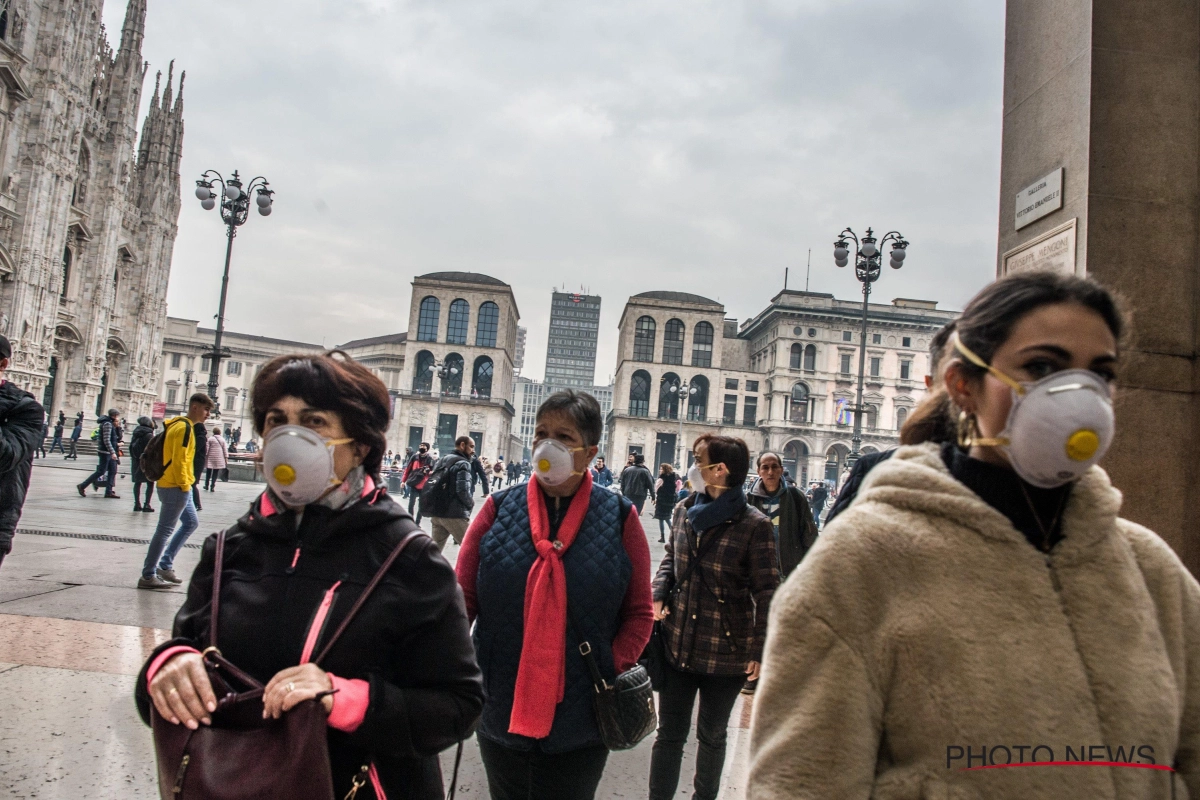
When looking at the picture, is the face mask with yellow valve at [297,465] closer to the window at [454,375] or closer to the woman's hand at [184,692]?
the woman's hand at [184,692]

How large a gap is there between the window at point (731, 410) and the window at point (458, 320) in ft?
80.2

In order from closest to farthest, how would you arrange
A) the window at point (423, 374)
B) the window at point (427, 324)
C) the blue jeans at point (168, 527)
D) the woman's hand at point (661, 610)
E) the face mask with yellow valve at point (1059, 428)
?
the face mask with yellow valve at point (1059, 428) → the woman's hand at point (661, 610) → the blue jeans at point (168, 527) → the window at point (423, 374) → the window at point (427, 324)

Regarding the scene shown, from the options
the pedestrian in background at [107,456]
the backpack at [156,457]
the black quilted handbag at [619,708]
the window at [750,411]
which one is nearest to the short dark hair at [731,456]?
the black quilted handbag at [619,708]

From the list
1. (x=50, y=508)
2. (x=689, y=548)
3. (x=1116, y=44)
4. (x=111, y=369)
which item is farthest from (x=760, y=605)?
(x=111, y=369)

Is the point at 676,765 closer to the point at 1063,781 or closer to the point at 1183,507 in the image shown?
the point at 1063,781

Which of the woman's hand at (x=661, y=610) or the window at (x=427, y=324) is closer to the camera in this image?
the woman's hand at (x=661, y=610)

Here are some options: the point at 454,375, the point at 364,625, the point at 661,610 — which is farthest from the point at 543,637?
the point at 454,375

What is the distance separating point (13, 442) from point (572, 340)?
166 meters

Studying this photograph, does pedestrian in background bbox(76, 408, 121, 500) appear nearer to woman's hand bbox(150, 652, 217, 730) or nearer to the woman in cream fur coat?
woman's hand bbox(150, 652, 217, 730)

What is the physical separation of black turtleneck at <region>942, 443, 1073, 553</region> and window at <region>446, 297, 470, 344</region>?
66.0 m

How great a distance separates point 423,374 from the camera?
65.4 meters

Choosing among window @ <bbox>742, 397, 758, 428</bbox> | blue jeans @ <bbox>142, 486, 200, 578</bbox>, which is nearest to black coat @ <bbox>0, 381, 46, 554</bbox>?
blue jeans @ <bbox>142, 486, 200, 578</bbox>

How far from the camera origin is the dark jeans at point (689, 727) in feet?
10.5

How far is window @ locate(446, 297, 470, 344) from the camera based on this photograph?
65938mm
